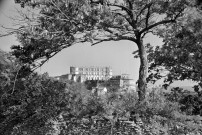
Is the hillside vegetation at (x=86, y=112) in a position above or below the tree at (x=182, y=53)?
below

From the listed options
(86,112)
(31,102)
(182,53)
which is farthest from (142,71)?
(31,102)

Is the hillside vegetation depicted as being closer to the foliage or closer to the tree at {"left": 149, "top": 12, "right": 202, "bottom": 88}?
the foliage

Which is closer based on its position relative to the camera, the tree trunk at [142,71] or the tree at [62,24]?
the tree at [62,24]

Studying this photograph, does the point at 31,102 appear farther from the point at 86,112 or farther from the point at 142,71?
the point at 142,71

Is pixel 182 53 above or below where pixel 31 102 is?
above

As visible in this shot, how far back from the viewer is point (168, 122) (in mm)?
8289

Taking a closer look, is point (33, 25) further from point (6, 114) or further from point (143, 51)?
point (143, 51)

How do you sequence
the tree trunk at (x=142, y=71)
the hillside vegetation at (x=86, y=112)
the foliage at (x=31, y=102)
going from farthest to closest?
the tree trunk at (x=142, y=71)
the foliage at (x=31, y=102)
the hillside vegetation at (x=86, y=112)

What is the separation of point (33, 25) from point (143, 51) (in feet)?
17.7

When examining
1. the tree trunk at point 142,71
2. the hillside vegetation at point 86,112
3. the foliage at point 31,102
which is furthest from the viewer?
the tree trunk at point 142,71

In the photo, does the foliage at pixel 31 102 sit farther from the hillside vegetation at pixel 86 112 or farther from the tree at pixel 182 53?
the tree at pixel 182 53

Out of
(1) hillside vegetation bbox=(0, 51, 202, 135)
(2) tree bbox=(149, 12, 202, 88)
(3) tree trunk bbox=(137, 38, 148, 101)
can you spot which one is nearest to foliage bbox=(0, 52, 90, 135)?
(1) hillside vegetation bbox=(0, 51, 202, 135)

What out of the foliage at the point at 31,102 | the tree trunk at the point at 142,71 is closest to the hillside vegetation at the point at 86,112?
the foliage at the point at 31,102

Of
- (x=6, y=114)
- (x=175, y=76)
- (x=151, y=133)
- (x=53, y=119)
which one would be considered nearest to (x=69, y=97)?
(x=53, y=119)
